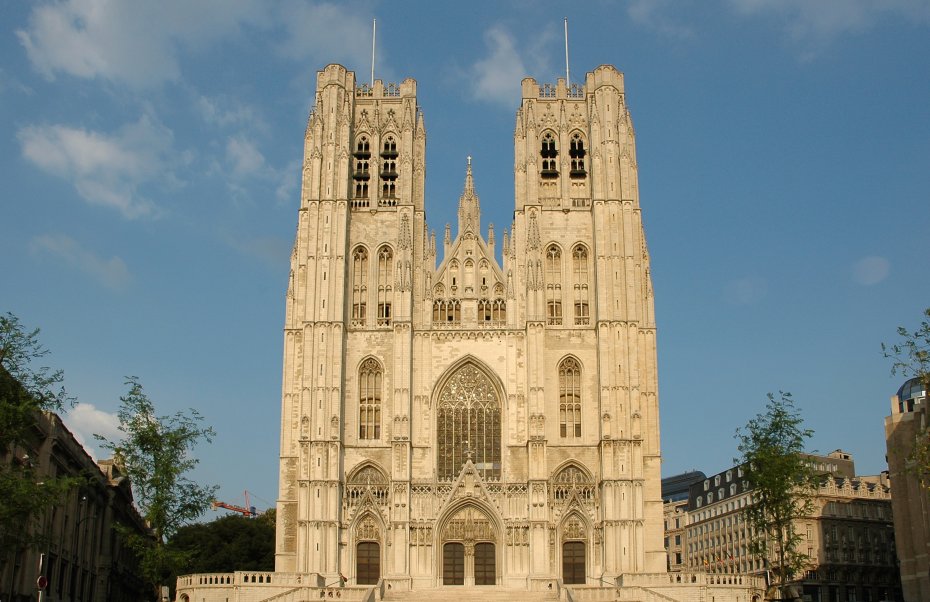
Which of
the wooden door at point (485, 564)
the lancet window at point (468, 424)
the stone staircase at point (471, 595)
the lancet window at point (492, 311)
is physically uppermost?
the lancet window at point (492, 311)

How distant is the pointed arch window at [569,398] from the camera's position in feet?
192

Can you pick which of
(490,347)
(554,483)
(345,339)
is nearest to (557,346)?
(490,347)

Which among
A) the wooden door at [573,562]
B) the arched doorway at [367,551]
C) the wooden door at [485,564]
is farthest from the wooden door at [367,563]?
the wooden door at [573,562]

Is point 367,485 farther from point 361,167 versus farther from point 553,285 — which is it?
point 361,167

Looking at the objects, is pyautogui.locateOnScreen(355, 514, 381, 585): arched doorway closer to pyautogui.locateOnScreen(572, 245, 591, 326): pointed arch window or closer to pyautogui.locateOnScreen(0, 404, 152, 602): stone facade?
pyautogui.locateOnScreen(0, 404, 152, 602): stone facade

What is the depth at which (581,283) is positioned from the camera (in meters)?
61.3

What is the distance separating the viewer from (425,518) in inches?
2213

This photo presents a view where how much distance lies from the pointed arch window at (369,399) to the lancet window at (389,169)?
10.4 m

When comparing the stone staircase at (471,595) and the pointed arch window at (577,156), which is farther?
the pointed arch window at (577,156)

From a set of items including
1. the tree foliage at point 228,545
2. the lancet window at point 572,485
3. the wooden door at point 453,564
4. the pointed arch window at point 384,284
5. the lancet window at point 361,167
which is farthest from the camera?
the tree foliage at point 228,545

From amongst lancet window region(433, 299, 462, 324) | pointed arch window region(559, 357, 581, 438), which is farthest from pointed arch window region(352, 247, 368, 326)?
pointed arch window region(559, 357, 581, 438)

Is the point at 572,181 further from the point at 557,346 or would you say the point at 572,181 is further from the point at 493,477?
the point at 493,477

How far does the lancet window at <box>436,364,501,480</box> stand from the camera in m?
57.9

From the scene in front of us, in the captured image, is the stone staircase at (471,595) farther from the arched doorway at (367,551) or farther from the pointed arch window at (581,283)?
the pointed arch window at (581,283)
